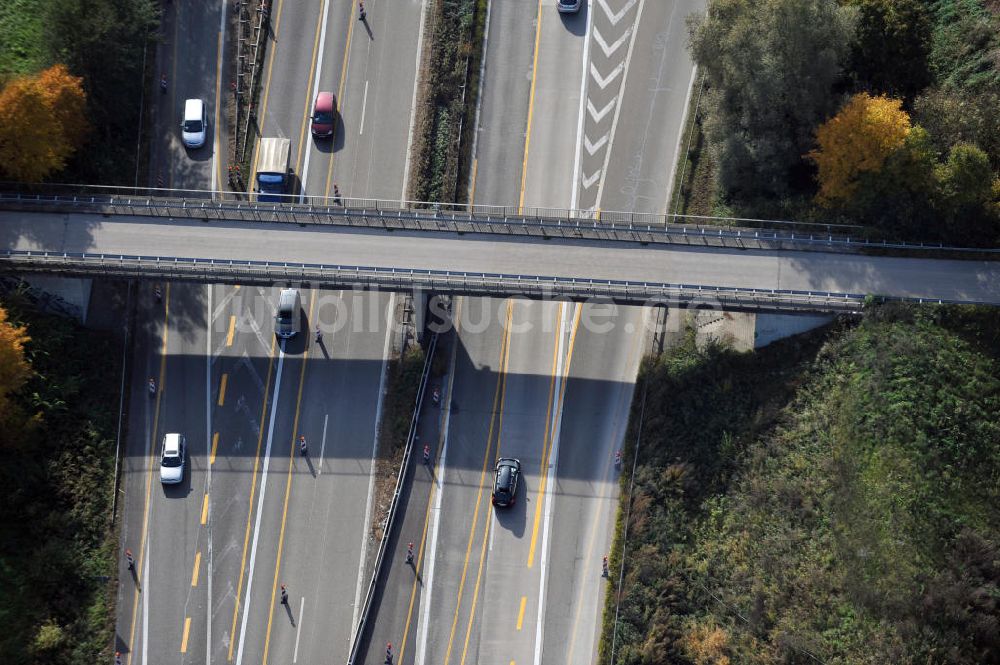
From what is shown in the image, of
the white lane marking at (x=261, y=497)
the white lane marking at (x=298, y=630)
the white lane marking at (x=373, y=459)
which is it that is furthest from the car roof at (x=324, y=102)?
the white lane marking at (x=298, y=630)

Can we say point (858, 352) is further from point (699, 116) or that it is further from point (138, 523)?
point (138, 523)

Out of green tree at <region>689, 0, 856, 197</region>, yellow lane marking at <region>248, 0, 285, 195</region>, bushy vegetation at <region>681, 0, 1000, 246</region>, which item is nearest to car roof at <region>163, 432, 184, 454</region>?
yellow lane marking at <region>248, 0, 285, 195</region>

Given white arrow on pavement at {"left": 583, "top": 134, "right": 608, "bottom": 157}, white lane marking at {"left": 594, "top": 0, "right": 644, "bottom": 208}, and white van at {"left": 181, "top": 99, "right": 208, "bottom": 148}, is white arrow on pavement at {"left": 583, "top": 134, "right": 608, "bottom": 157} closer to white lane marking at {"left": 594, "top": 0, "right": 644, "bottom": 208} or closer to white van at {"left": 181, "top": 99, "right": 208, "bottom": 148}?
white lane marking at {"left": 594, "top": 0, "right": 644, "bottom": 208}

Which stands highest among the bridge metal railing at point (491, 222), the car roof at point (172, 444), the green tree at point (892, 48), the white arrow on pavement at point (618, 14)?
the white arrow on pavement at point (618, 14)

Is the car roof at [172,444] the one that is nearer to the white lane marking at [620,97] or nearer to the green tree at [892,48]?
the white lane marking at [620,97]

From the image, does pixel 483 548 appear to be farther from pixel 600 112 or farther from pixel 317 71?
pixel 317 71
